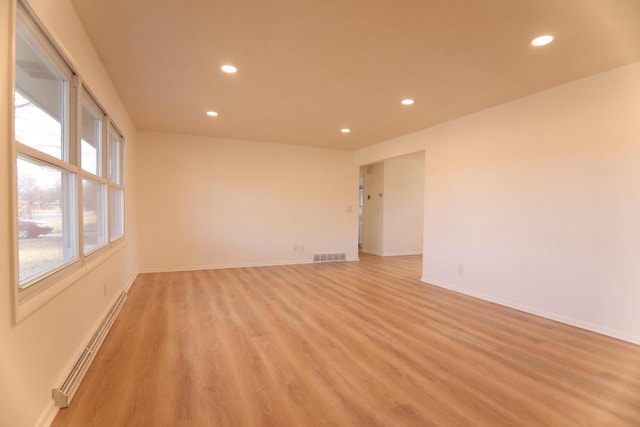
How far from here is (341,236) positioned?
7219mm

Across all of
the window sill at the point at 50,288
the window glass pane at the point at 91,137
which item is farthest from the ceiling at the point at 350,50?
the window sill at the point at 50,288

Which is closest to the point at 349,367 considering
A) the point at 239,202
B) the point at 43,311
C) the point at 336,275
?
the point at 43,311

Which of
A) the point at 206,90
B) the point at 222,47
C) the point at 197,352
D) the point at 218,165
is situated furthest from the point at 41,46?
the point at 218,165

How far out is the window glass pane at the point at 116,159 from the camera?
3.80 m

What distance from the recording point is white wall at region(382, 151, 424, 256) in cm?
795

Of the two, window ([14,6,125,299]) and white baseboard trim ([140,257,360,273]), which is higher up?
window ([14,6,125,299])

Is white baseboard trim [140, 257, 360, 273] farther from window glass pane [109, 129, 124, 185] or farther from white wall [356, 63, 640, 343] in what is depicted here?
white wall [356, 63, 640, 343]

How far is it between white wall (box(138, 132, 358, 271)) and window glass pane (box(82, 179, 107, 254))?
2.49 metres

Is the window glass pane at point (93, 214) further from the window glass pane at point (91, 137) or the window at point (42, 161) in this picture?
the window at point (42, 161)

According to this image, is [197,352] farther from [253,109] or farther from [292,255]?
[292,255]

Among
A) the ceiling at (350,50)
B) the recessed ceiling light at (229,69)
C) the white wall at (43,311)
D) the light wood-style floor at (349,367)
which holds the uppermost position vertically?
the ceiling at (350,50)

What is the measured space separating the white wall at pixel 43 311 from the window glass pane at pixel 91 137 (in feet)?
0.57

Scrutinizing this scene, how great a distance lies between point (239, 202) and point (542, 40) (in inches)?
205

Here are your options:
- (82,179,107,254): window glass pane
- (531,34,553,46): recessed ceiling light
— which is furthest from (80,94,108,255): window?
(531,34,553,46): recessed ceiling light
